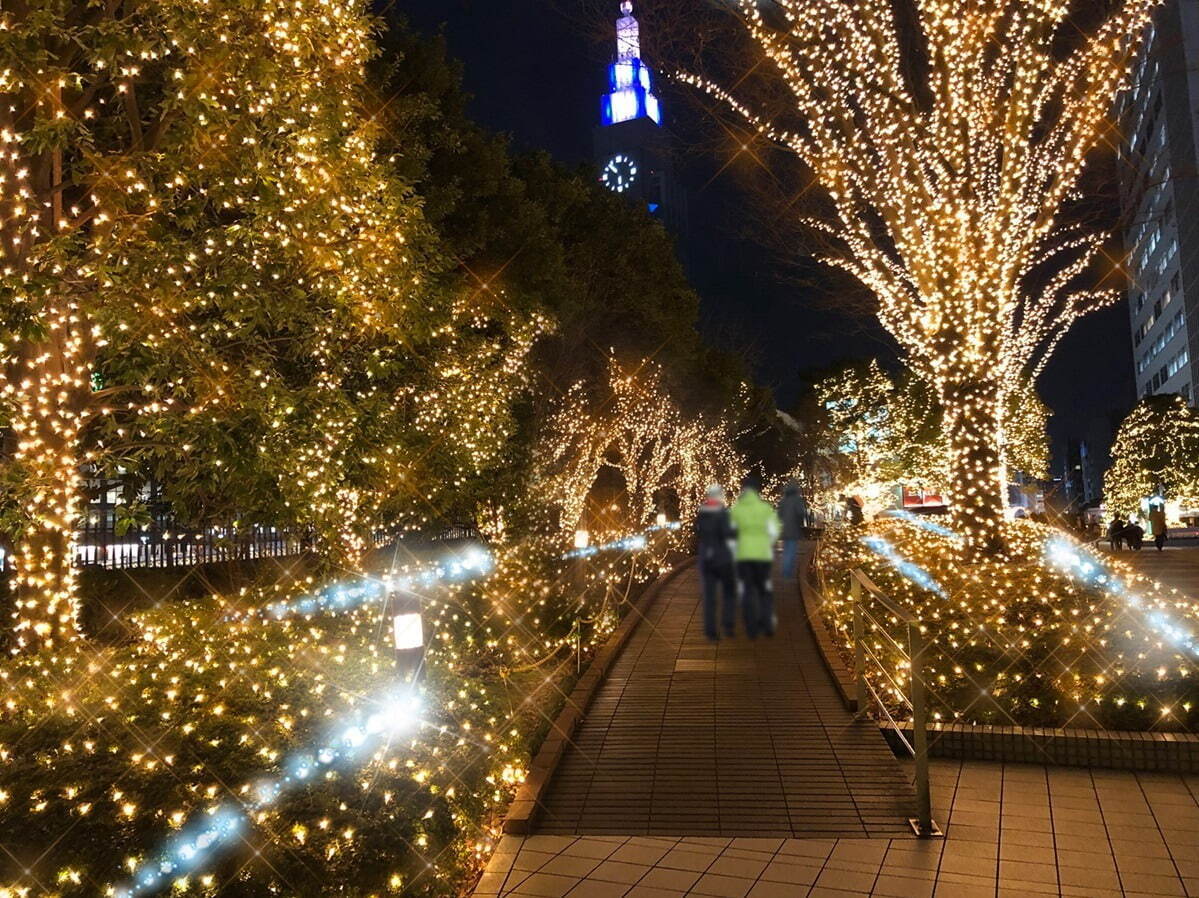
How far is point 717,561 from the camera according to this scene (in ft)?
4.75

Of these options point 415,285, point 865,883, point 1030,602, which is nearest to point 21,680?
point 415,285

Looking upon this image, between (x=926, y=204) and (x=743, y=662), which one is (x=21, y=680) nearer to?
(x=743, y=662)

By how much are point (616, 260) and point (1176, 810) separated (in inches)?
933

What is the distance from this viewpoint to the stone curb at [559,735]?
7.29 metres

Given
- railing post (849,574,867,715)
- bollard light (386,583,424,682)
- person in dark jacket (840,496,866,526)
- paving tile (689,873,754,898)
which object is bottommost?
paving tile (689,873,754,898)

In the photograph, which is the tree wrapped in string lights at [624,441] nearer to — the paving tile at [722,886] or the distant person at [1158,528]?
the paving tile at [722,886]

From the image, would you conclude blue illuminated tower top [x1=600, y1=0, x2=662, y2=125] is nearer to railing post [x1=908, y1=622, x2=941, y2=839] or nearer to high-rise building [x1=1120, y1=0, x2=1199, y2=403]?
railing post [x1=908, y1=622, x2=941, y2=839]

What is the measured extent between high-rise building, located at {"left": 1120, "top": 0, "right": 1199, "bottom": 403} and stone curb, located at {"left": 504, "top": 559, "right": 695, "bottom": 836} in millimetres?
48342

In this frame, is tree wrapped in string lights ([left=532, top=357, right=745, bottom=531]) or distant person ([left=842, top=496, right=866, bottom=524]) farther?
tree wrapped in string lights ([left=532, top=357, right=745, bottom=531])

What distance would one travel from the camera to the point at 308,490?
9281mm

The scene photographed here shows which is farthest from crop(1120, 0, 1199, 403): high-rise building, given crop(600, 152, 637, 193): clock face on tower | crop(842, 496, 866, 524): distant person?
crop(842, 496, 866, 524): distant person

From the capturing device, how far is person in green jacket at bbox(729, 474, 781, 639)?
145cm

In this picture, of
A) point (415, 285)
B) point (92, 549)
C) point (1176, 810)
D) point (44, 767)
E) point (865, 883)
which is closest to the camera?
point (44, 767)

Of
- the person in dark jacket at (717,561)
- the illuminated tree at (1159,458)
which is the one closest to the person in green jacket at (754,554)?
the person in dark jacket at (717,561)
